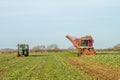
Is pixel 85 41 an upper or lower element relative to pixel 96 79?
upper

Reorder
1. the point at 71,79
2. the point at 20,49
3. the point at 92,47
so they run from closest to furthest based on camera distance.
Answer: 1. the point at 71,79
2. the point at 92,47
3. the point at 20,49

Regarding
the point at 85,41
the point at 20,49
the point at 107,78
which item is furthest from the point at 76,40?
the point at 107,78

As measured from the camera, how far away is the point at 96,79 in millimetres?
16625

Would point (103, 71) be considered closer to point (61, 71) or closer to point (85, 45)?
point (61, 71)

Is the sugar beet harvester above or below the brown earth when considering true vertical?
above

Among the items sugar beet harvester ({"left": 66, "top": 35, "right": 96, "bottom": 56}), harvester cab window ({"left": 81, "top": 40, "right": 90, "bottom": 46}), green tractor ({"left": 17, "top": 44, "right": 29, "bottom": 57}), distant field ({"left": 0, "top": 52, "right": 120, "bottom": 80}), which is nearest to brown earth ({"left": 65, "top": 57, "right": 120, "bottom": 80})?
distant field ({"left": 0, "top": 52, "right": 120, "bottom": 80})

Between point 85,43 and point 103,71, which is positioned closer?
point 103,71

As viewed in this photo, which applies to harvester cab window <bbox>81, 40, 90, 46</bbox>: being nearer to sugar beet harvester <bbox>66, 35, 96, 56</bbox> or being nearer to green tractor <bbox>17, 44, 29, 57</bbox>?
sugar beet harvester <bbox>66, 35, 96, 56</bbox>

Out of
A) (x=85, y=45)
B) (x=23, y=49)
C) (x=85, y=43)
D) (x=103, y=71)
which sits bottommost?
(x=103, y=71)

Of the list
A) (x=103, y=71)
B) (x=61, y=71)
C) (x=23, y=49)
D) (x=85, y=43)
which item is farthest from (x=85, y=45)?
(x=61, y=71)

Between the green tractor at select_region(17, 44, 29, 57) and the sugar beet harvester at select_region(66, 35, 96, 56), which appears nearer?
the sugar beet harvester at select_region(66, 35, 96, 56)

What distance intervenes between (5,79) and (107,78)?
17.1 feet

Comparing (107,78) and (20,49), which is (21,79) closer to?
(107,78)

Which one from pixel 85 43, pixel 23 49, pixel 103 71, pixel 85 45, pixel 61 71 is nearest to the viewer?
pixel 61 71
